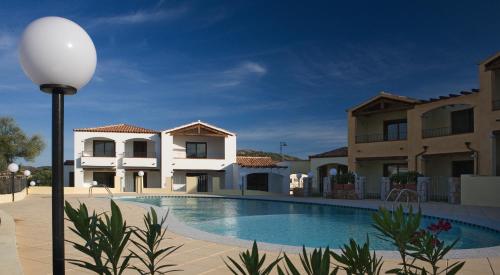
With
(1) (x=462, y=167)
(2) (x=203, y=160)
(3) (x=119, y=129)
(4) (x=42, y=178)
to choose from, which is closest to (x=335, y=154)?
(2) (x=203, y=160)

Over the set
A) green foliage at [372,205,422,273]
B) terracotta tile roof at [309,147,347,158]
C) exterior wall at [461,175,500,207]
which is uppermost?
terracotta tile roof at [309,147,347,158]

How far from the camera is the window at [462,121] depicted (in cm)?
2180

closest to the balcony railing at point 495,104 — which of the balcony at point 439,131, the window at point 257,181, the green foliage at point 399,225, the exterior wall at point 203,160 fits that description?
the balcony at point 439,131

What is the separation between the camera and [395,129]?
84.7 ft

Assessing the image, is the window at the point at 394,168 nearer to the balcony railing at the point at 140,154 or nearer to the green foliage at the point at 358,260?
the balcony railing at the point at 140,154

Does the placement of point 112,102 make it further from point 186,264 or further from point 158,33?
point 186,264

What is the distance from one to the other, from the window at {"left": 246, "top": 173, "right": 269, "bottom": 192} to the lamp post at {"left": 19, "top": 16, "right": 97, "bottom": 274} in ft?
109

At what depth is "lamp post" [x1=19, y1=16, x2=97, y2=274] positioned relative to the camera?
2701mm

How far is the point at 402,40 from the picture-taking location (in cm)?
2430

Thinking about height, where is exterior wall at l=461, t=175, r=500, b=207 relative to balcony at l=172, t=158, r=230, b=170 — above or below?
below

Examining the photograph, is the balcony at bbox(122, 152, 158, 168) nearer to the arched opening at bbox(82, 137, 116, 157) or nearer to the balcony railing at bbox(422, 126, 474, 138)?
the arched opening at bbox(82, 137, 116, 157)

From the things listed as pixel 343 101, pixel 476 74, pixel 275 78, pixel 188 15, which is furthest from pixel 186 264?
pixel 343 101

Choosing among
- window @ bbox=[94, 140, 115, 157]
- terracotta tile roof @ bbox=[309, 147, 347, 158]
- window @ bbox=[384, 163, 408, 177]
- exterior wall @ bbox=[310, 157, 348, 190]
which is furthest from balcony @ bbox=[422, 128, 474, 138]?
window @ bbox=[94, 140, 115, 157]

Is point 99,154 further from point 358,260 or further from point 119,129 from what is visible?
point 358,260
